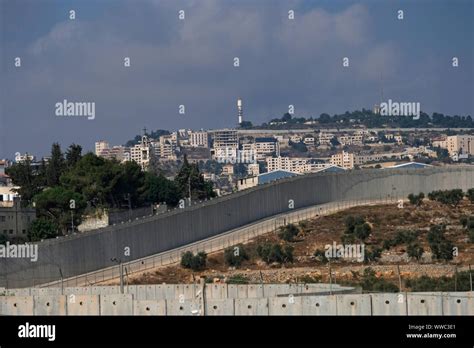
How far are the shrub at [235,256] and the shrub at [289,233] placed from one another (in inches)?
159

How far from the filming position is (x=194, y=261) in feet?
242

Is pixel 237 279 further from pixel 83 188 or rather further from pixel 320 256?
pixel 83 188

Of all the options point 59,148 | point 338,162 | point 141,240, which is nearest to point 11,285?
point 141,240

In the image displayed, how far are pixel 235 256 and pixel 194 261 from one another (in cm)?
198

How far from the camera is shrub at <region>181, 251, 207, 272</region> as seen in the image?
73.4m

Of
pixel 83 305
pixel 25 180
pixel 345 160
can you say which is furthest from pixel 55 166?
pixel 345 160

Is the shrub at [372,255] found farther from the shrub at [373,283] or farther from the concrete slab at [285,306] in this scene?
the concrete slab at [285,306]

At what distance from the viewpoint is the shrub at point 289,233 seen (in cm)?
8038

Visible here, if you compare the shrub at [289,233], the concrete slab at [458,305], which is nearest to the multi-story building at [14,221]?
the shrub at [289,233]

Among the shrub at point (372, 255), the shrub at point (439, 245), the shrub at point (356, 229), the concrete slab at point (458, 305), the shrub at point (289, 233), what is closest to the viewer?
the concrete slab at point (458, 305)

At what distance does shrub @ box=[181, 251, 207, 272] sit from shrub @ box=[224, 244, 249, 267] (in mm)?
993

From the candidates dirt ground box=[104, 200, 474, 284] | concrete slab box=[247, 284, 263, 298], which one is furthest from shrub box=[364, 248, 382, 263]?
concrete slab box=[247, 284, 263, 298]
